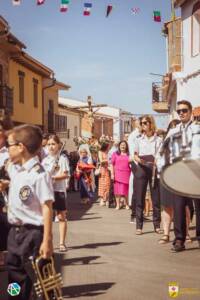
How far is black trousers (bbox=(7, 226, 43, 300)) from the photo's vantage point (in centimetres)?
391

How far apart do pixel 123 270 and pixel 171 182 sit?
9.23 ft

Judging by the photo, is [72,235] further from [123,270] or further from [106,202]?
[106,202]

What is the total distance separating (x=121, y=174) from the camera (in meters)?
12.6

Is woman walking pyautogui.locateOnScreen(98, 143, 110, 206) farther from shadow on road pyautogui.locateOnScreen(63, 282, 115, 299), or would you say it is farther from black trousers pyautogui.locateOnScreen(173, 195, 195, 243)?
shadow on road pyautogui.locateOnScreen(63, 282, 115, 299)

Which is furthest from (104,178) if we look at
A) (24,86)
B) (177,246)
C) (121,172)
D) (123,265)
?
(24,86)

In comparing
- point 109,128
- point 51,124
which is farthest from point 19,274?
point 109,128

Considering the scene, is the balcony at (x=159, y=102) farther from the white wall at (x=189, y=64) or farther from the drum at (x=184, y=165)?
the drum at (x=184, y=165)

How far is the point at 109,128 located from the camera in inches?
2788

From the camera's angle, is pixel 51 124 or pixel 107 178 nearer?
pixel 107 178

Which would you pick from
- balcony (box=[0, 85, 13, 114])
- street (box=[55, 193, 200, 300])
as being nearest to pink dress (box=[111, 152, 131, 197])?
street (box=[55, 193, 200, 300])

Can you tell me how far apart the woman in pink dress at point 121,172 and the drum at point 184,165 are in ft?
29.9

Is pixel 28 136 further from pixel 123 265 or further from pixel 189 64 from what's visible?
pixel 189 64

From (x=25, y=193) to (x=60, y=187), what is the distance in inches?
121

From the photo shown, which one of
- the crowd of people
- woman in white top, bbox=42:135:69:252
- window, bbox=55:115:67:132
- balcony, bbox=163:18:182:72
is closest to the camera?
the crowd of people
